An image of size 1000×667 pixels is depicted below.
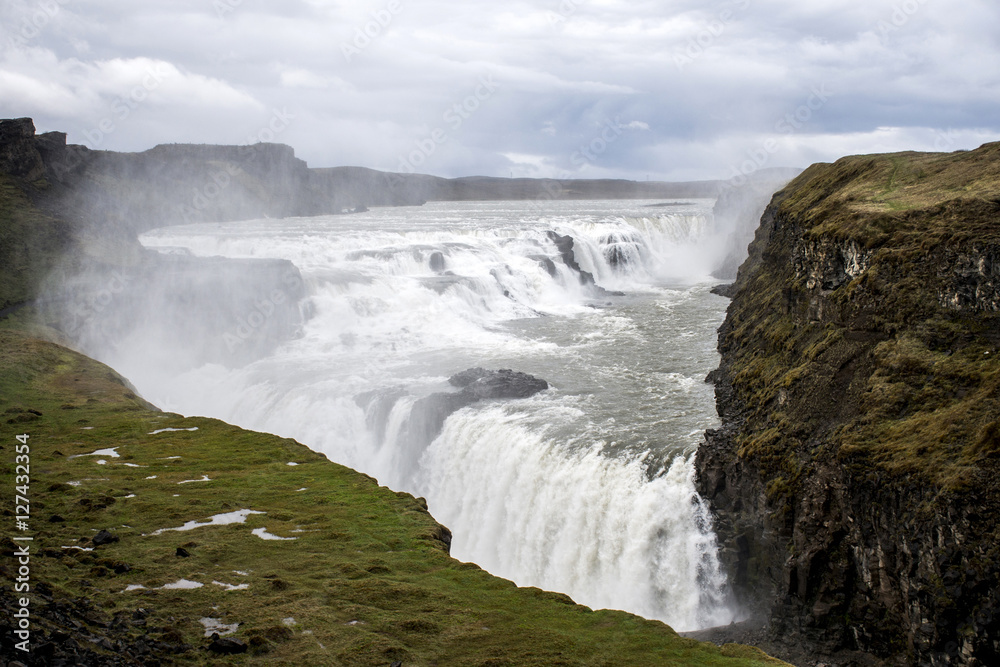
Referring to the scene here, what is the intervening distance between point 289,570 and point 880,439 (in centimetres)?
1094

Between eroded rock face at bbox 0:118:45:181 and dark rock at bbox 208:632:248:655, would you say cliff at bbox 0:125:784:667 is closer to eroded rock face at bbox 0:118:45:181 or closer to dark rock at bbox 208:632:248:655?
dark rock at bbox 208:632:248:655

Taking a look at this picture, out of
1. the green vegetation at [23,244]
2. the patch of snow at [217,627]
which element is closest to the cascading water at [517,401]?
the green vegetation at [23,244]

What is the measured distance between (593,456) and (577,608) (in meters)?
9.13

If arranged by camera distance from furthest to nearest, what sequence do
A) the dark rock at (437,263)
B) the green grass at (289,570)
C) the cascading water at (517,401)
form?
the dark rock at (437,263), the cascading water at (517,401), the green grass at (289,570)

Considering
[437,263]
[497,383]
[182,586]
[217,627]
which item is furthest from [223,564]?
[437,263]

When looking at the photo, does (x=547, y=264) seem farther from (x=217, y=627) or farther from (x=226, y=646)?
(x=226, y=646)

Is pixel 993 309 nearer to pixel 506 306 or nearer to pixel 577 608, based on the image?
pixel 577 608

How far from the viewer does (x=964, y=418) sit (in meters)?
12.9

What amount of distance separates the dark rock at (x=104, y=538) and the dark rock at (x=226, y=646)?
4174 millimetres

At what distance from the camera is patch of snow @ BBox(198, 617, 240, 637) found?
894 cm

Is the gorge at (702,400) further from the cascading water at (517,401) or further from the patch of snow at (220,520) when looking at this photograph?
the patch of snow at (220,520)

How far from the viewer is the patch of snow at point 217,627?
29.3ft

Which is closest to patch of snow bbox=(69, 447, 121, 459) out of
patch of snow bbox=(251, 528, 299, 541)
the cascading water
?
patch of snow bbox=(251, 528, 299, 541)

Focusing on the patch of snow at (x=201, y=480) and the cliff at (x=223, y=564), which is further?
the patch of snow at (x=201, y=480)
